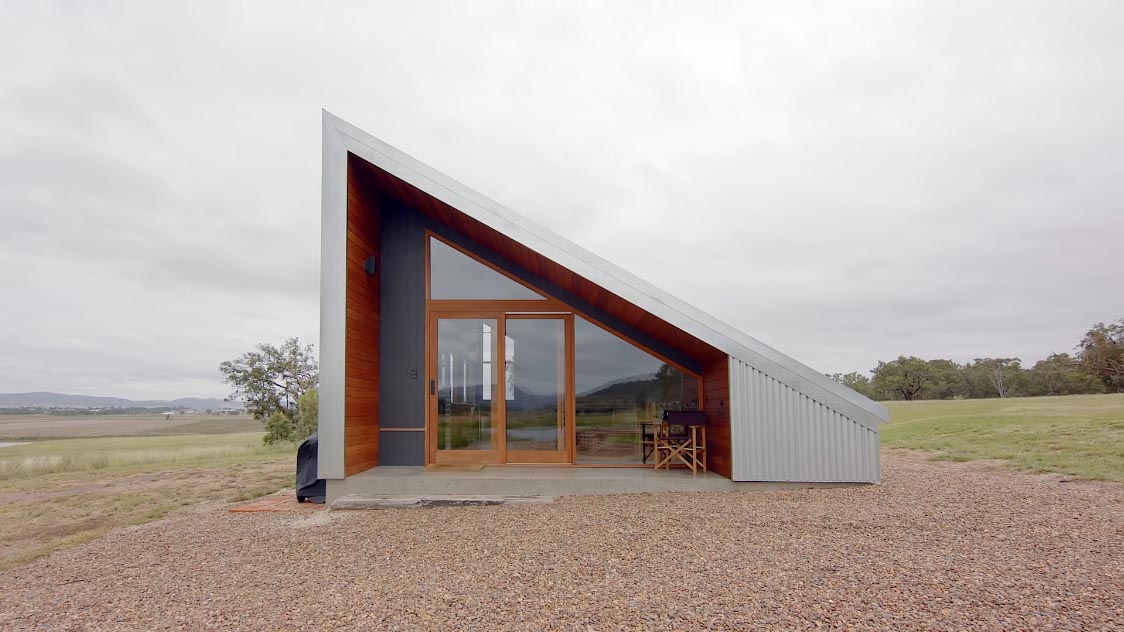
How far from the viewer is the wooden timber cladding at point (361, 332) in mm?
6488

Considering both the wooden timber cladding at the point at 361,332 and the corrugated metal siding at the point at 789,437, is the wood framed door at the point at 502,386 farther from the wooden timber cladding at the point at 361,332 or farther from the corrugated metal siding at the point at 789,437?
the corrugated metal siding at the point at 789,437

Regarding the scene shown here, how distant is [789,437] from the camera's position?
646cm

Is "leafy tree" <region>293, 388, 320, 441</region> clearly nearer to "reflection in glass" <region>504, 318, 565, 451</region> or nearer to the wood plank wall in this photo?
"reflection in glass" <region>504, 318, 565, 451</region>

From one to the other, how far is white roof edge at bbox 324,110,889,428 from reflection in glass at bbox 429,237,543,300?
143cm

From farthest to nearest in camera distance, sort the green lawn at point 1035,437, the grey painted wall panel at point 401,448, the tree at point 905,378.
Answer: the tree at point 905,378
the green lawn at point 1035,437
the grey painted wall panel at point 401,448

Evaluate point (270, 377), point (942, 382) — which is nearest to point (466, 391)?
point (270, 377)

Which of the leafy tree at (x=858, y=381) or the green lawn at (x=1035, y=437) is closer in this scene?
the green lawn at (x=1035, y=437)

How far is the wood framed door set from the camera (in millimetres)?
7570

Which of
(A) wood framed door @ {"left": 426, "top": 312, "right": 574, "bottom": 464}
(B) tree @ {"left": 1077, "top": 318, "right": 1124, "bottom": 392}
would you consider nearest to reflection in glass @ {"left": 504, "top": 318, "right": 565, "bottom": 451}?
(A) wood framed door @ {"left": 426, "top": 312, "right": 574, "bottom": 464}

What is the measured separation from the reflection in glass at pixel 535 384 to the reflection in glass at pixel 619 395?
229mm

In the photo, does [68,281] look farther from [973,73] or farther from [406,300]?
[973,73]

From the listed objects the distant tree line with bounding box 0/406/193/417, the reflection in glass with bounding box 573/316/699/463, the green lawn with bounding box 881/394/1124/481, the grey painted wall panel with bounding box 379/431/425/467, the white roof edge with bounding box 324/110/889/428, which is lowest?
the distant tree line with bounding box 0/406/193/417

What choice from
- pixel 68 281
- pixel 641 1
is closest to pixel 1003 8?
pixel 641 1

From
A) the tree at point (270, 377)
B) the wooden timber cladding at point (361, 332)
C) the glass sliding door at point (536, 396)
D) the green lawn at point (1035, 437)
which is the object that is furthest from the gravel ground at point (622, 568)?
the tree at point (270, 377)
